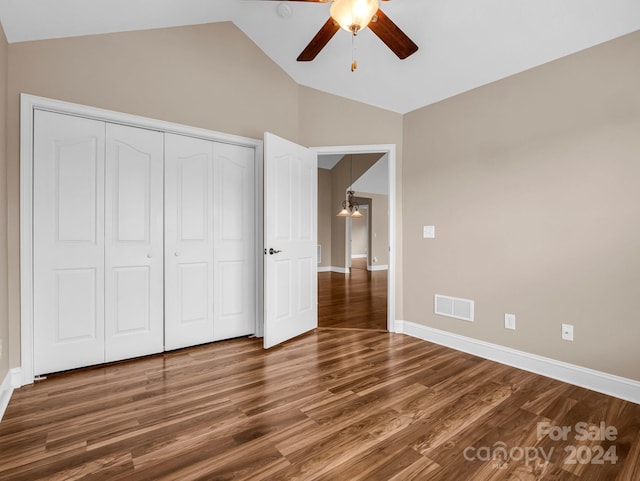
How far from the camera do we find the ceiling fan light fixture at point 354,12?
1.70m

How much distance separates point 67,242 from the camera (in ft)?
8.73

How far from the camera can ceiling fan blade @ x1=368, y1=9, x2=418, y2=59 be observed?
199cm

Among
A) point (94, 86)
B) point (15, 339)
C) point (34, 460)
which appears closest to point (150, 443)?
point (34, 460)

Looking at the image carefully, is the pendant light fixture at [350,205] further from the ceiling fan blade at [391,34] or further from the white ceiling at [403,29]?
the ceiling fan blade at [391,34]

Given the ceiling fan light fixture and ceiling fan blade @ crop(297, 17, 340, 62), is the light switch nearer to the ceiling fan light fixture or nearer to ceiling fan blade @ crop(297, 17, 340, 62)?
ceiling fan blade @ crop(297, 17, 340, 62)

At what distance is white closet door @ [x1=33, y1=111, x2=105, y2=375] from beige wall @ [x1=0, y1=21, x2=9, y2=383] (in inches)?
7.3

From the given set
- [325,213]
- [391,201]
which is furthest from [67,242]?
[325,213]

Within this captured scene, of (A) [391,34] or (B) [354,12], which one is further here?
(A) [391,34]

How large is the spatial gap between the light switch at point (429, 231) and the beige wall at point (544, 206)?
0.05 metres

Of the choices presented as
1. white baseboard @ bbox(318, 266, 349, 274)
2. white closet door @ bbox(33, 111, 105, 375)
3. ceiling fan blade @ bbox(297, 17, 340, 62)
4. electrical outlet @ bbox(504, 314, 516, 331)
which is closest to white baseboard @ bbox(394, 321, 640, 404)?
electrical outlet @ bbox(504, 314, 516, 331)

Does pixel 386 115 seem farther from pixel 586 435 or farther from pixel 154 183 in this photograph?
pixel 586 435

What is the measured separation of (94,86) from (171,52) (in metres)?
0.77

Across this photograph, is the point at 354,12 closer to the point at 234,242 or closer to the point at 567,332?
the point at 234,242

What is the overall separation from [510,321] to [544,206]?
1.03m
